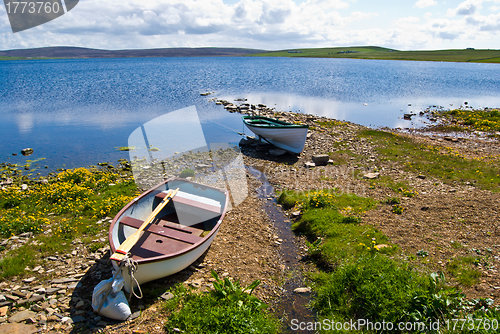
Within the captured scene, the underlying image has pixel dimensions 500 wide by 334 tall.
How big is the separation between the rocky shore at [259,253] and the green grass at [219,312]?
45 cm

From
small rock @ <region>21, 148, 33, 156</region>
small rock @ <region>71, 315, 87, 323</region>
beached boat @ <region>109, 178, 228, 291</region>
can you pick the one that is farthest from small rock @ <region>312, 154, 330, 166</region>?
small rock @ <region>21, 148, 33, 156</region>

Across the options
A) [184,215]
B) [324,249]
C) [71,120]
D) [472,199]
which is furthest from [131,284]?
[71,120]

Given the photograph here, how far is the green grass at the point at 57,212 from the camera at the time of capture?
923 cm

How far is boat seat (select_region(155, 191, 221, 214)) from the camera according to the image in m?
10.9

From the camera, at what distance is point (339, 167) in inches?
714

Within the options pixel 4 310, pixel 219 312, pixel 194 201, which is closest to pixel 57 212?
pixel 4 310

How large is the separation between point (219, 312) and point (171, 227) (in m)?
4.31

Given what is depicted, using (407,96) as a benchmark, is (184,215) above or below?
below

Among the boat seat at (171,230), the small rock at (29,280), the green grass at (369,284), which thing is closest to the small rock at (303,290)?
the green grass at (369,284)

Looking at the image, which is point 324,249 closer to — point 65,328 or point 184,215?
point 184,215

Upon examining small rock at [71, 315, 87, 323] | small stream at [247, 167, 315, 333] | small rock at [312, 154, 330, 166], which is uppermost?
small rock at [312, 154, 330, 166]

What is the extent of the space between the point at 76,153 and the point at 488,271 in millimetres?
25461

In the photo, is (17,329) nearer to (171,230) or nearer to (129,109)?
(171,230)

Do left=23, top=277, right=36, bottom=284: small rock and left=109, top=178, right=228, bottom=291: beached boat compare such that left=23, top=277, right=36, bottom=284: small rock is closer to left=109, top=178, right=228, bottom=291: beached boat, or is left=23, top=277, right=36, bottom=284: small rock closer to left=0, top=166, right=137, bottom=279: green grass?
left=0, top=166, right=137, bottom=279: green grass
